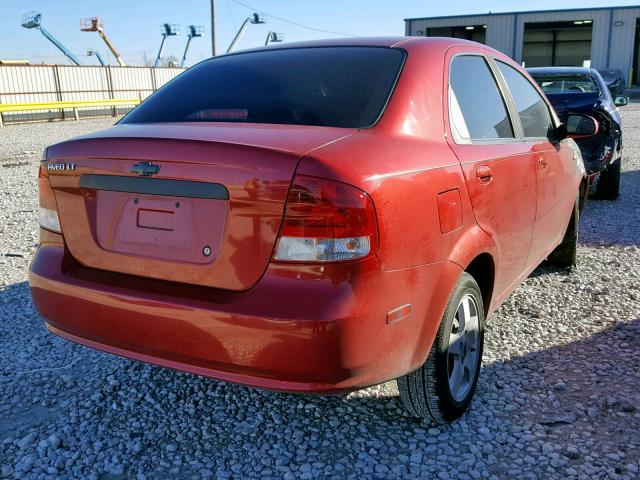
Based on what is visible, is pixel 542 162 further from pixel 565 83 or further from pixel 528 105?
pixel 565 83

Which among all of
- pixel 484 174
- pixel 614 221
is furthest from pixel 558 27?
pixel 484 174

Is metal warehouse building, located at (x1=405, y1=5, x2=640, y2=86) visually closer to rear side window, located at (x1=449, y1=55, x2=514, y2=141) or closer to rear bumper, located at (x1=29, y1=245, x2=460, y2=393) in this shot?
rear side window, located at (x1=449, y1=55, x2=514, y2=141)

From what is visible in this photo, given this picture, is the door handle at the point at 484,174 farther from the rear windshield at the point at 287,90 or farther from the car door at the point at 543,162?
the car door at the point at 543,162

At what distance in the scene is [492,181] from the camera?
2.83 m

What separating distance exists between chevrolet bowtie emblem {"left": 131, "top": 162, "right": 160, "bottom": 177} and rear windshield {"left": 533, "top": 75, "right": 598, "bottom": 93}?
695 cm

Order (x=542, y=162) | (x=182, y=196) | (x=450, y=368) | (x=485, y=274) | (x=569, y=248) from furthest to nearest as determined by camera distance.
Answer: (x=569, y=248) → (x=542, y=162) → (x=485, y=274) → (x=450, y=368) → (x=182, y=196)

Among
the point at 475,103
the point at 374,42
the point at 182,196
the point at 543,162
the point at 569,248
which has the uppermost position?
the point at 374,42

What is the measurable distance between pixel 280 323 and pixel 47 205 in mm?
1202

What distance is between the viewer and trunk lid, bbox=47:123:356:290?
2068 mm

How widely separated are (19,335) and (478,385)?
A: 2670mm

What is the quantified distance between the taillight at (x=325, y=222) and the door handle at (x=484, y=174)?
33.4 inches

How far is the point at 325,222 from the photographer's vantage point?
6.63ft

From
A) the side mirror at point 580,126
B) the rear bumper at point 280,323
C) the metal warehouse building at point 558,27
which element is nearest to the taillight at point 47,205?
the rear bumper at point 280,323

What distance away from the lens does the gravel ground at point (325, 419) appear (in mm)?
2471
